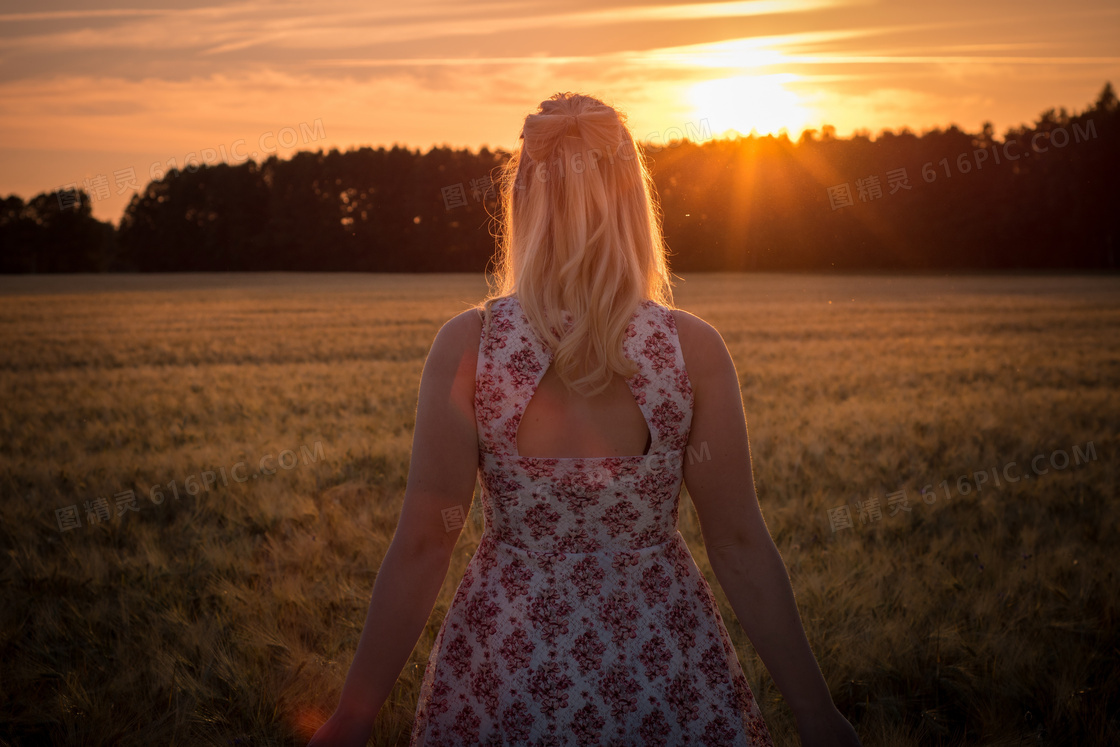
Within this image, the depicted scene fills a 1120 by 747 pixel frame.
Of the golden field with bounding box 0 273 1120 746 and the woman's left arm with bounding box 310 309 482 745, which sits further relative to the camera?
the golden field with bounding box 0 273 1120 746

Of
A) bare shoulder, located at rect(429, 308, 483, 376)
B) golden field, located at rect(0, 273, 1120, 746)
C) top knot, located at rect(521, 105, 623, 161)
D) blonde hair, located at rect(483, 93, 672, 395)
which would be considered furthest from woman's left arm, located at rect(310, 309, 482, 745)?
golden field, located at rect(0, 273, 1120, 746)

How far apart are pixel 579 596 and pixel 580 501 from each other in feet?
0.70

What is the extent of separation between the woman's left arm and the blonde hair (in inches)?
5.8

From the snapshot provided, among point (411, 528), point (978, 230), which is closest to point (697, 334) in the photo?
point (411, 528)

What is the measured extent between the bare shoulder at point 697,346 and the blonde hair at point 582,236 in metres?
0.11

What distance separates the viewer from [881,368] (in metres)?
11.7

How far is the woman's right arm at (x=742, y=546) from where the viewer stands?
1448 mm

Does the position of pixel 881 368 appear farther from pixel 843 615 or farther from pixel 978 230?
pixel 843 615

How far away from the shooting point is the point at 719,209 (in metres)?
3.05

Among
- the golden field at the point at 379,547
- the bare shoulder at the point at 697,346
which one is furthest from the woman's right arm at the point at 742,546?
the golden field at the point at 379,547

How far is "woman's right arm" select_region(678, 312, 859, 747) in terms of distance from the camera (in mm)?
1448

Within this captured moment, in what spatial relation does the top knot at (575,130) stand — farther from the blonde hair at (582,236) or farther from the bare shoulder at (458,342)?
the bare shoulder at (458,342)

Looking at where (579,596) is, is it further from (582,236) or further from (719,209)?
(719,209)

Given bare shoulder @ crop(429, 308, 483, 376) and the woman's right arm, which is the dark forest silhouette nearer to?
bare shoulder @ crop(429, 308, 483, 376)
